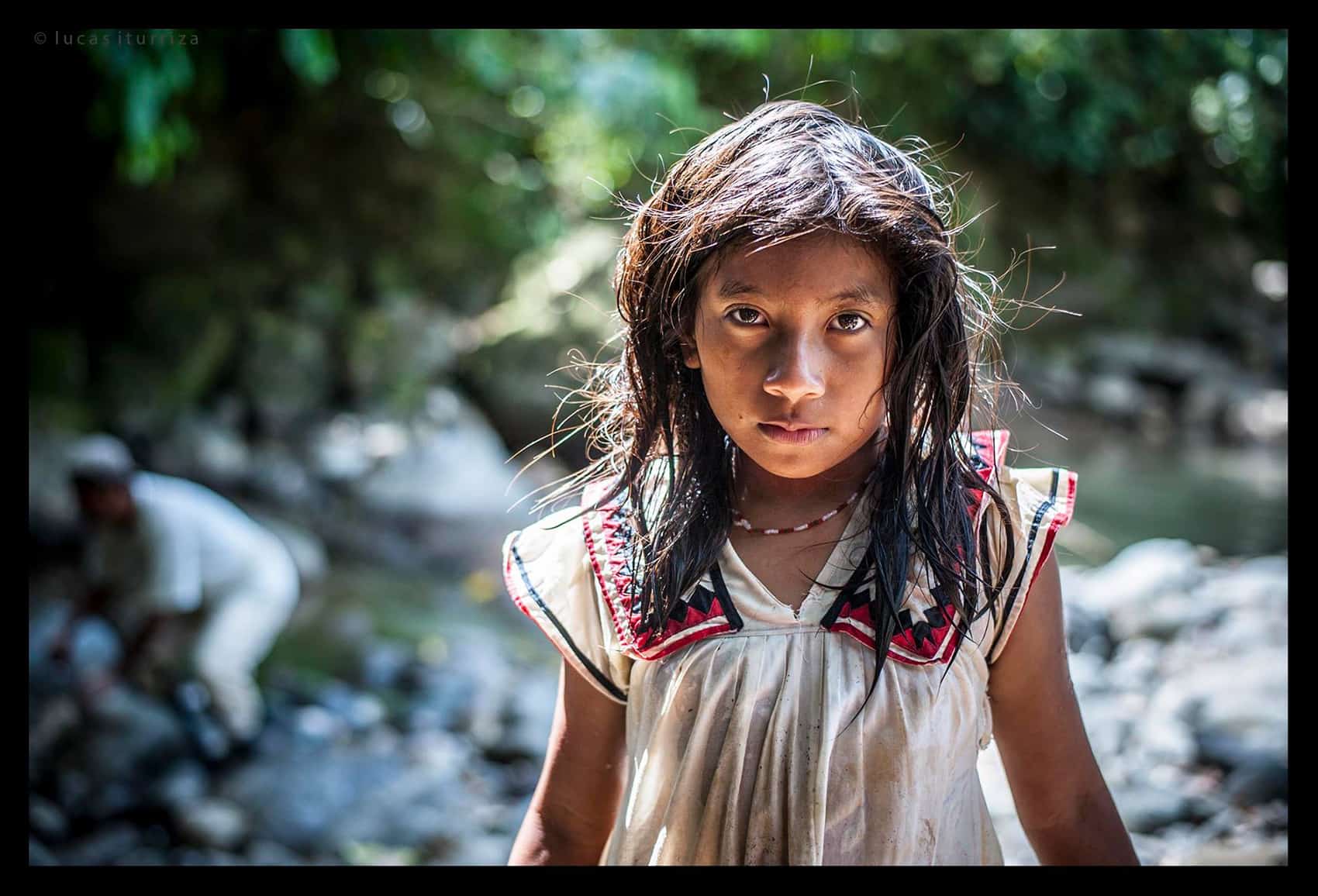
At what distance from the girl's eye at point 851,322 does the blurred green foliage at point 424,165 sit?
524cm

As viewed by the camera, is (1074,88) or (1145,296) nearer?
(1074,88)

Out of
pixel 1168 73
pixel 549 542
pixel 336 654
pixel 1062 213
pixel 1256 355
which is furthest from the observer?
pixel 1256 355

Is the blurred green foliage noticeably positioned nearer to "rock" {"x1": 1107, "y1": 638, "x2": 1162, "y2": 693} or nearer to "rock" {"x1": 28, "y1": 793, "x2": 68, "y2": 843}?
"rock" {"x1": 1107, "y1": 638, "x2": 1162, "y2": 693}

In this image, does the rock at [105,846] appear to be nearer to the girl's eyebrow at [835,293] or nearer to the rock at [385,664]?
the rock at [385,664]

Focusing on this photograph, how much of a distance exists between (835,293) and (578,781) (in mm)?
533

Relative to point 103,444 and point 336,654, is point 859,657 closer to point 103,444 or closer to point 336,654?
point 103,444

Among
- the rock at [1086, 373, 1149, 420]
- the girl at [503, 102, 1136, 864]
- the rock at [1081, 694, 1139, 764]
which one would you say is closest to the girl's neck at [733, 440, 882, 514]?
the girl at [503, 102, 1136, 864]

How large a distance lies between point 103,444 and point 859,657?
4349mm

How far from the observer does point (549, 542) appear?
3.76ft

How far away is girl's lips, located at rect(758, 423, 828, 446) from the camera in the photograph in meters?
0.99

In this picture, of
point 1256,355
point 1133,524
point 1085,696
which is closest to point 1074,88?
point 1133,524

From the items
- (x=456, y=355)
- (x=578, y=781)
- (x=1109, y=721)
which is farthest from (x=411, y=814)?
(x=456, y=355)

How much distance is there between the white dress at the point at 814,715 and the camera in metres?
1.00

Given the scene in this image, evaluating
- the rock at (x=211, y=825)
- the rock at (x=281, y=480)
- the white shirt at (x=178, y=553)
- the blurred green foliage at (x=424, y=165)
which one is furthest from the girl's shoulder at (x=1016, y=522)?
the rock at (x=281, y=480)
